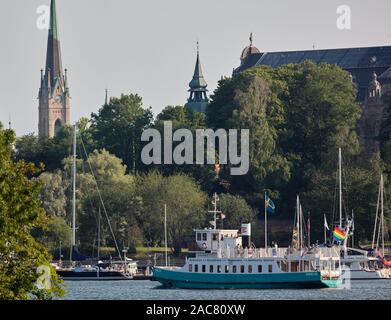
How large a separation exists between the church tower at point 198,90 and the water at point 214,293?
9236 cm

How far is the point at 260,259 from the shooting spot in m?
77.4

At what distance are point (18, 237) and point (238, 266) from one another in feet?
161

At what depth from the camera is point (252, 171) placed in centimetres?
11319

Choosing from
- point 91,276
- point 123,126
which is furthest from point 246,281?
point 123,126

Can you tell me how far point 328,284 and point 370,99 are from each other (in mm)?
61167

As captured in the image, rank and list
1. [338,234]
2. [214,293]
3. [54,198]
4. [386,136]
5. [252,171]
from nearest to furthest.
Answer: [214,293]
[338,234]
[252,171]
[54,198]
[386,136]

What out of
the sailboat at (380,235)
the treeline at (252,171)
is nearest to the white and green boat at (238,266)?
the sailboat at (380,235)

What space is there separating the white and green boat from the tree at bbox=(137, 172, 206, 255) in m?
28.2

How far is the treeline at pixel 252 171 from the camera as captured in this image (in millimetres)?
108375

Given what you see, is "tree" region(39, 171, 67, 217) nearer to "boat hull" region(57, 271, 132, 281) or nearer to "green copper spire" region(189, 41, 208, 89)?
"boat hull" region(57, 271, 132, 281)

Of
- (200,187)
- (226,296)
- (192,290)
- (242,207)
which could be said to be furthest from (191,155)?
(226,296)

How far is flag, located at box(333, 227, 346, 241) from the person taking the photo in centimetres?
9054

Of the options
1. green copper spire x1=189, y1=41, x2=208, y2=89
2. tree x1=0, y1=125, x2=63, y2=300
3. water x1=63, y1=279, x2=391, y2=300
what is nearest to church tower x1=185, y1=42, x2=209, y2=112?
green copper spire x1=189, y1=41, x2=208, y2=89

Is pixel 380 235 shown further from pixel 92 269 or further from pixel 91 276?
pixel 91 276
